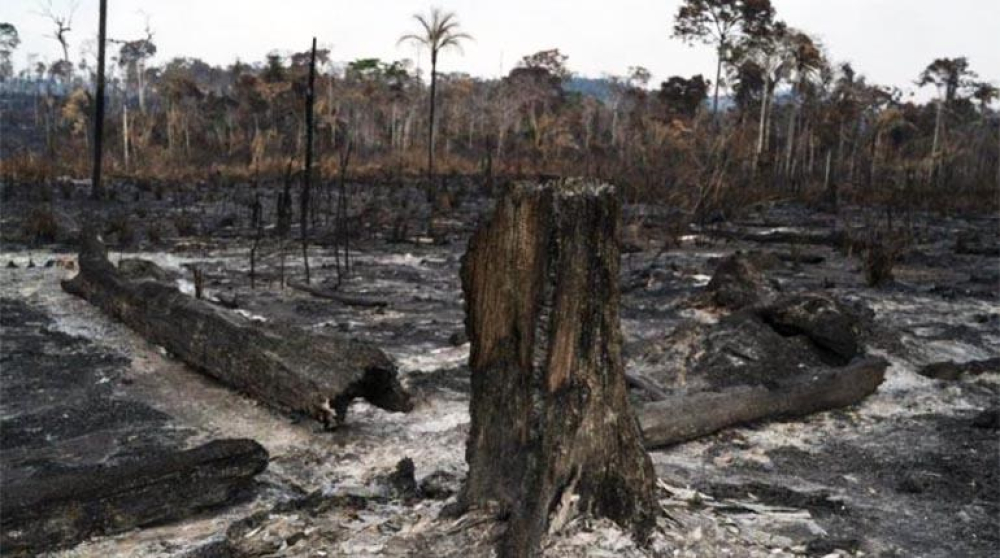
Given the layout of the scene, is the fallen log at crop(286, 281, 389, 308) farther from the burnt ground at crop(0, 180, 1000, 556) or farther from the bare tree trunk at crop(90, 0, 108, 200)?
the bare tree trunk at crop(90, 0, 108, 200)

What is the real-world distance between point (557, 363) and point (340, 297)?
21.1 feet

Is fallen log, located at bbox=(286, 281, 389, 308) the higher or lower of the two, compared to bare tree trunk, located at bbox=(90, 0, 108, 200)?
lower

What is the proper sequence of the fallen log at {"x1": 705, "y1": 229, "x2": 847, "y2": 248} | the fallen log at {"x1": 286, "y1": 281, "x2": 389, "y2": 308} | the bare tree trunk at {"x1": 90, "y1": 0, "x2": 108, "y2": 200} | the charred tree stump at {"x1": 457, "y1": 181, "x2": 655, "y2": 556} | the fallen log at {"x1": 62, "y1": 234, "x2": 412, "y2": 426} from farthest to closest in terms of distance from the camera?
the bare tree trunk at {"x1": 90, "y1": 0, "x2": 108, "y2": 200} < the fallen log at {"x1": 705, "y1": 229, "x2": 847, "y2": 248} < the fallen log at {"x1": 286, "y1": 281, "x2": 389, "y2": 308} < the fallen log at {"x1": 62, "y1": 234, "x2": 412, "y2": 426} < the charred tree stump at {"x1": 457, "y1": 181, "x2": 655, "y2": 556}

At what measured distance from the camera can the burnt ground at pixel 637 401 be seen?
341 centimetres

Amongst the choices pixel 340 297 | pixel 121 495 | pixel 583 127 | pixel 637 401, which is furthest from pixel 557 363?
pixel 583 127

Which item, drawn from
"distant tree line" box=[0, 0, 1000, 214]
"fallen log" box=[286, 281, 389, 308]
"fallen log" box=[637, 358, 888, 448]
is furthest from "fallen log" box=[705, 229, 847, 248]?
"fallen log" box=[637, 358, 888, 448]

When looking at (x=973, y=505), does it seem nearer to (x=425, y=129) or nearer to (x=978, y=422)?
(x=978, y=422)

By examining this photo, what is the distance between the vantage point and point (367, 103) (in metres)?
56.3

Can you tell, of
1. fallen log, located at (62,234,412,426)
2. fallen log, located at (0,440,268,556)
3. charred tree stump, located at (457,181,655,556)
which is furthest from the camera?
fallen log, located at (62,234,412,426)

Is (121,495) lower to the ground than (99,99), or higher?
lower

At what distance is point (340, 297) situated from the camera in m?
9.18

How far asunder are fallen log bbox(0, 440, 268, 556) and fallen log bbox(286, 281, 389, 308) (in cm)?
493

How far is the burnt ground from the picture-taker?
3.41 meters

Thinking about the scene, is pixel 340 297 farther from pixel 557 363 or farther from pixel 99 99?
pixel 99 99
